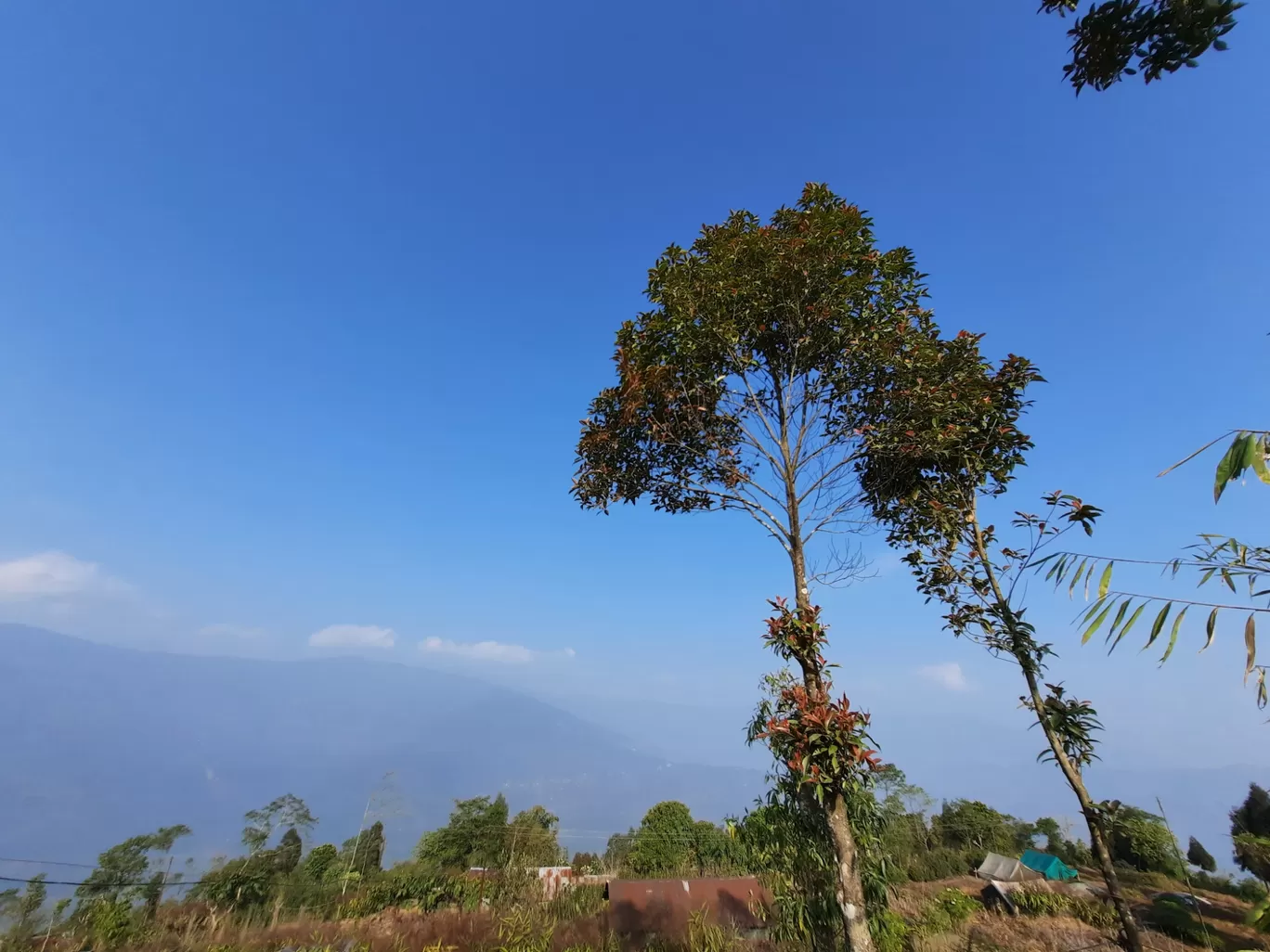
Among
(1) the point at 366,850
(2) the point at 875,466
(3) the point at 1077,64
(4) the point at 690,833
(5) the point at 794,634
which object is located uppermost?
(3) the point at 1077,64

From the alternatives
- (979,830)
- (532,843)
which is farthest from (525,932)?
(979,830)

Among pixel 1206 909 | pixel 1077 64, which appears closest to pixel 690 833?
pixel 1206 909

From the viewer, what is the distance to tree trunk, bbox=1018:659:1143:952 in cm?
615

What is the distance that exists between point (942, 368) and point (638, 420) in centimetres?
451

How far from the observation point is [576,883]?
65.3 ft

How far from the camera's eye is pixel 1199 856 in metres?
33.5

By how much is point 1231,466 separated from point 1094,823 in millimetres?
6932

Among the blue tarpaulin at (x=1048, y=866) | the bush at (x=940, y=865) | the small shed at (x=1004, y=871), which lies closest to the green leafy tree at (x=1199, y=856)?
the blue tarpaulin at (x=1048, y=866)

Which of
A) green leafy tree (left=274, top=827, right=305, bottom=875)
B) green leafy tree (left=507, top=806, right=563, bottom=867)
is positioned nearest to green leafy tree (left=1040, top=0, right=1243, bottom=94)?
Result: green leafy tree (left=507, top=806, right=563, bottom=867)

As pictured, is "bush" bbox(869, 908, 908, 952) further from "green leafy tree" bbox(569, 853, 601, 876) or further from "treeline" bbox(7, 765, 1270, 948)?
"green leafy tree" bbox(569, 853, 601, 876)

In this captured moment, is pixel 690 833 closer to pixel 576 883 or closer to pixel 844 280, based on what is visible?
pixel 576 883

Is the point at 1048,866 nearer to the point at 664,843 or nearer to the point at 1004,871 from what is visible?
the point at 1004,871

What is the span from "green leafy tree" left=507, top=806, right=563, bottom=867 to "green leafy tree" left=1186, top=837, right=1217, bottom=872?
36.4 m

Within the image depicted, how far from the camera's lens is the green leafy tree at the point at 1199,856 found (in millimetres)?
32044
